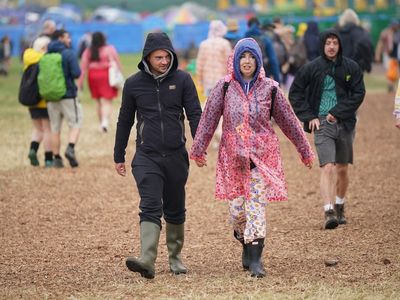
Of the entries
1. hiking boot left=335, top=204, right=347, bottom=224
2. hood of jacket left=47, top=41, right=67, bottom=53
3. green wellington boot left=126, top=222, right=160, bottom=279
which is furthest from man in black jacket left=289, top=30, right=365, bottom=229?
hood of jacket left=47, top=41, right=67, bottom=53

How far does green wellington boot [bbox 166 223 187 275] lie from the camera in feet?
27.4

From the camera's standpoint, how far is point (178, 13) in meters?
70.2

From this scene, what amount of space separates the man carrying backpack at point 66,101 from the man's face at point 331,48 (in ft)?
17.2

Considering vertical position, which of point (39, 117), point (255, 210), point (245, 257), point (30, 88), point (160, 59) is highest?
point (160, 59)

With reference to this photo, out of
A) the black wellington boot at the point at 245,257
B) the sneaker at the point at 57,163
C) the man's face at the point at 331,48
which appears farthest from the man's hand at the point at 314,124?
the sneaker at the point at 57,163

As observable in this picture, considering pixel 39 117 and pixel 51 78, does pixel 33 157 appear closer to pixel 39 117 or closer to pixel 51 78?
pixel 39 117

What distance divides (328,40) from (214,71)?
6.36m

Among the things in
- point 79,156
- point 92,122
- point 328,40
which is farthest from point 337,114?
point 92,122

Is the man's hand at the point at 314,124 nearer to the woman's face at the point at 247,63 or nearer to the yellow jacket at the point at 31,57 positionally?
the woman's face at the point at 247,63

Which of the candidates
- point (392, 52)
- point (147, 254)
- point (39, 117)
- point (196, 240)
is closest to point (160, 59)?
point (147, 254)

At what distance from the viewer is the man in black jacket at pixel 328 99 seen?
1035cm

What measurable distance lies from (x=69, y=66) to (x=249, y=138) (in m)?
7.19

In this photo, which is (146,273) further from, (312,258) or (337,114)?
(337,114)

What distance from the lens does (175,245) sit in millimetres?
8359
